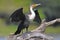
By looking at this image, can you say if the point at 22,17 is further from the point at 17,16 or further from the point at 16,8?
the point at 16,8

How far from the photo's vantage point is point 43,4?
5488 mm

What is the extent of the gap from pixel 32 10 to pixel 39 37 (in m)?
0.34

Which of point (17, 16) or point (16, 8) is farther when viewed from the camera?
point (16, 8)

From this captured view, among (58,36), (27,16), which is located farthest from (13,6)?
(27,16)

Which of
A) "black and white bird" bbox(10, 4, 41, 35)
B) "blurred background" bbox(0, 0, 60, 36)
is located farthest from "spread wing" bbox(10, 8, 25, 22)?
"blurred background" bbox(0, 0, 60, 36)

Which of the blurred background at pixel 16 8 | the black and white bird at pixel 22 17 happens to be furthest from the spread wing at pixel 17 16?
the blurred background at pixel 16 8

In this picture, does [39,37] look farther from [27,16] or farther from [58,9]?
[58,9]

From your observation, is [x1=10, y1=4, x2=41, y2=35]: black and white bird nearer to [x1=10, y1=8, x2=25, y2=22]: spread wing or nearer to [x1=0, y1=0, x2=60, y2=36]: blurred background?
[x1=10, y1=8, x2=25, y2=22]: spread wing

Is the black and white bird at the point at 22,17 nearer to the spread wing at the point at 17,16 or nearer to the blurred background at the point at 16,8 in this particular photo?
the spread wing at the point at 17,16

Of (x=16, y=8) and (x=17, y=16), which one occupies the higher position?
(x=16, y=8)

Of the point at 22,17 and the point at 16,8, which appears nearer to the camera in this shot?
the point at 22,17

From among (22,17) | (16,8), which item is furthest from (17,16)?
(16,8)

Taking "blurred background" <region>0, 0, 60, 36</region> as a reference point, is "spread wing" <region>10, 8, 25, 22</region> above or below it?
below

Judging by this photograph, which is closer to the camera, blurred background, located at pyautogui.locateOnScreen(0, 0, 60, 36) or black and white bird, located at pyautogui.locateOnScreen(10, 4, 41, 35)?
black and white bird, located at pyautogui.locateOnScreen(10, 4, 41, 35)
